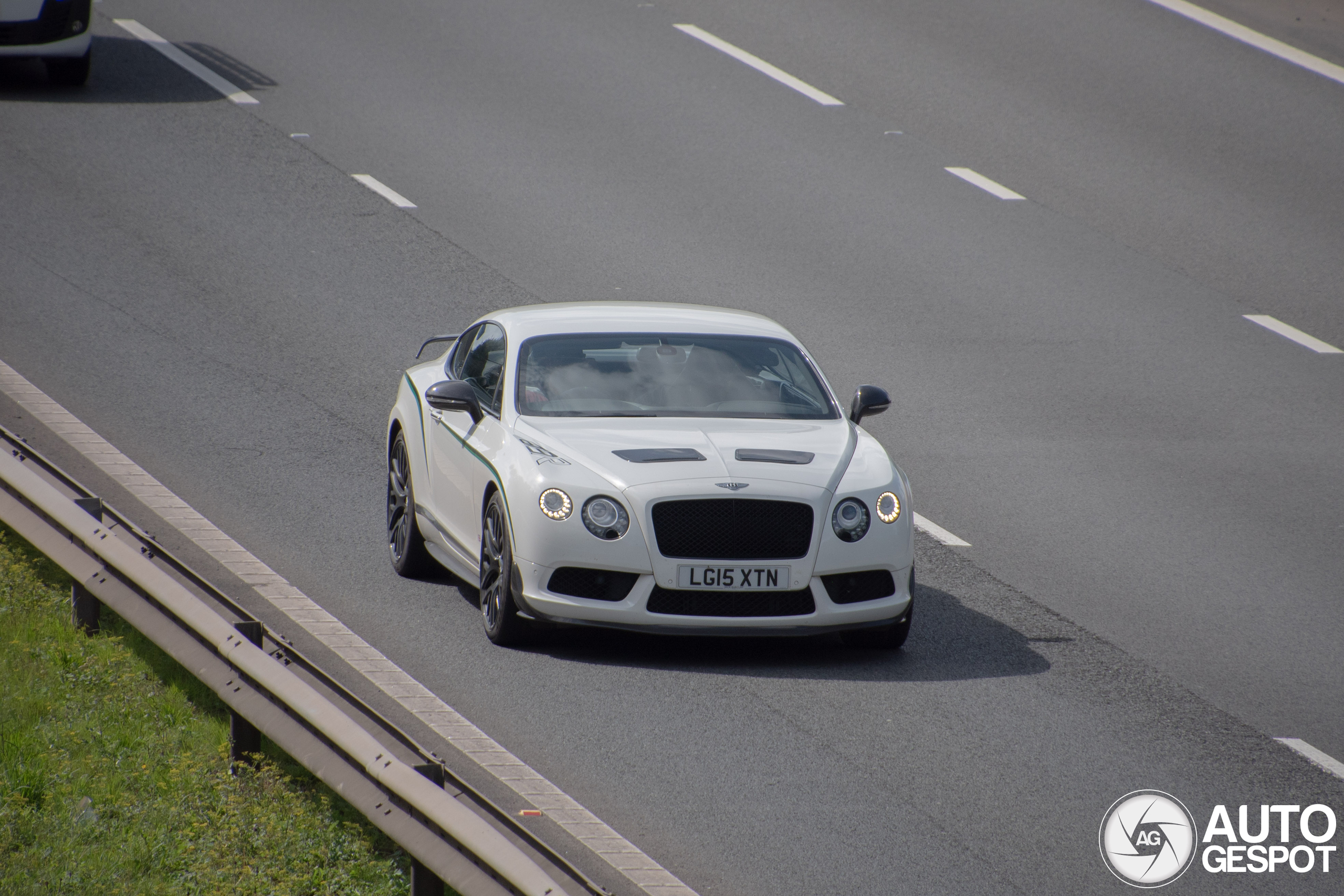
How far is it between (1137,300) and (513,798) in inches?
436

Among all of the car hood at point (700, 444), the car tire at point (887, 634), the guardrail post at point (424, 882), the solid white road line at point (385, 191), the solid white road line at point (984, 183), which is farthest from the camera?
the solid white road line at point (984, 183)

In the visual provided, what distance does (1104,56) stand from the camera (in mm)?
21844

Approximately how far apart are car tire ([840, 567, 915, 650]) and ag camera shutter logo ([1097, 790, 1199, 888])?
177cm

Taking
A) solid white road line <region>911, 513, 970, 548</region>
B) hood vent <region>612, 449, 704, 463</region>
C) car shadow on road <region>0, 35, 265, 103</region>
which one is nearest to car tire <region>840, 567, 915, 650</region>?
hood vent <region>612, 449, 704, 463</region>

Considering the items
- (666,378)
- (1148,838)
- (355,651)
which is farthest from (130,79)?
(1148,838)

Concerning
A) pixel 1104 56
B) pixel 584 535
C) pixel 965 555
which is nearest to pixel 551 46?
pixel 1104 56

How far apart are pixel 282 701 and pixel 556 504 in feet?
7.17

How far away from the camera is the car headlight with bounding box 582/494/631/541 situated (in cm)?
795

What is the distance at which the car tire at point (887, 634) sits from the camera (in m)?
8.37

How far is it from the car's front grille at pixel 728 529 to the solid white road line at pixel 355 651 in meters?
1.33

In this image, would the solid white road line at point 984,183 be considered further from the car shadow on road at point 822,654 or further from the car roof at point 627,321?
the car shadow on road at point 822,654

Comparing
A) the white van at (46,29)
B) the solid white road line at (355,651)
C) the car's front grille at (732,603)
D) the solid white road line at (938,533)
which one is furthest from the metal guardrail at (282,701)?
the white van at (46,29)

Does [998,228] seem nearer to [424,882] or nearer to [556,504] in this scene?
[556,504]

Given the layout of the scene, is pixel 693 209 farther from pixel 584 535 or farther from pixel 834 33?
pixel 584 535
